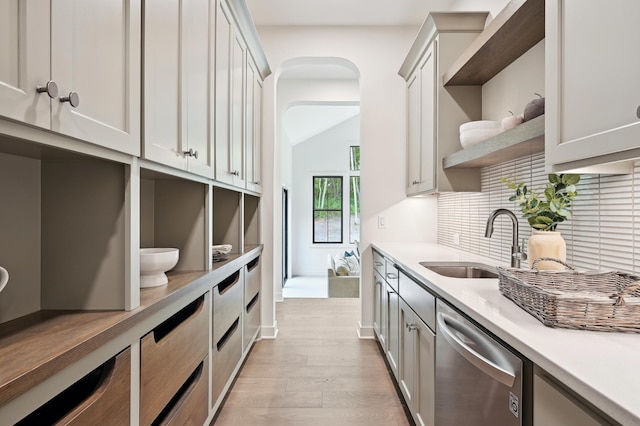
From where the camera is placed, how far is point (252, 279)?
301 centimetres

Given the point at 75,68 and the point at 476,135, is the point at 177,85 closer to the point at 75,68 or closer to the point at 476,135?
the point at 75,68

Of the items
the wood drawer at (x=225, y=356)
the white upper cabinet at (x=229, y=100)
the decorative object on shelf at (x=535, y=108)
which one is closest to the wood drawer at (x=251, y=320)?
the wood drawer at (x=225, y=356)

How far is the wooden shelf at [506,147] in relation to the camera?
4.76 feet

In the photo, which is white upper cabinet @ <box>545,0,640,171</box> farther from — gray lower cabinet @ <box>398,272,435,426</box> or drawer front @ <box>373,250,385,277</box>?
drawer front @ <box>373,250,385,277</box>

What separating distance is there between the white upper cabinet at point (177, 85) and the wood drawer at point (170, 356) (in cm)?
64

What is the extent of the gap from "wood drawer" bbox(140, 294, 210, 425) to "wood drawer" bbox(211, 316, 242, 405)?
235mm

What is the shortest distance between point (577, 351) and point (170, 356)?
1.27 metres

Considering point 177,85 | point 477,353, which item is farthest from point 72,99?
point 477,353

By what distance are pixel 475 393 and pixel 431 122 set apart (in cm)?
195

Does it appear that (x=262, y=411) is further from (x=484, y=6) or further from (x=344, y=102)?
(x=344, y=102)

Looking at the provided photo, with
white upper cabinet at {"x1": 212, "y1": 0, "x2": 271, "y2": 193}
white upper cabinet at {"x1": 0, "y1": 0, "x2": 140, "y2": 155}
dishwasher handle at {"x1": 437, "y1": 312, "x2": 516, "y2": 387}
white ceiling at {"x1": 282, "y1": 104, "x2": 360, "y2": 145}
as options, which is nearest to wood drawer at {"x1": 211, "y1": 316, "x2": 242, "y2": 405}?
white upper cabinet at {"x1": 212, "y1": 0, "x2": 271, "y2": 193}

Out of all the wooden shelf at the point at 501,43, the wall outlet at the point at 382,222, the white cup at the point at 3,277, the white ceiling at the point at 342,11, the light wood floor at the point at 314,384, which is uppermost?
the white ceiling at the point at 342,11

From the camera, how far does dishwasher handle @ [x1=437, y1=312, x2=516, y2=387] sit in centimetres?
94

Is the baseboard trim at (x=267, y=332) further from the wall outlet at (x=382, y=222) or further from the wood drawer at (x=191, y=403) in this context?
the wood drawer at (x=191, y=403)
